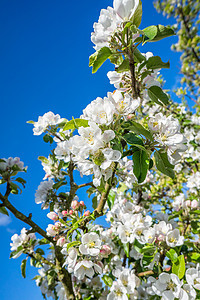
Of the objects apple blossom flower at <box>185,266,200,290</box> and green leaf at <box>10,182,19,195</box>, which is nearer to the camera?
apple blossom flower at <box>185,266,200,290</box>

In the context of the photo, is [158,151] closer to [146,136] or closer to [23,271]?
[146,136]

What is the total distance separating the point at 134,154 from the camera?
1166 mm

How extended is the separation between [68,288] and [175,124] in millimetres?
1570

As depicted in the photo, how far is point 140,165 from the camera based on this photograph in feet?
3.79

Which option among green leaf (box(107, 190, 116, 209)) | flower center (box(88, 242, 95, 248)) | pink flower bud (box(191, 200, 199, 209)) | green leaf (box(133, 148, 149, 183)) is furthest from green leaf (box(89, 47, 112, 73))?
pink flower bud (box(191, 200, 199, 209))

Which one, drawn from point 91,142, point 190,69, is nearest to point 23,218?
point 91,142

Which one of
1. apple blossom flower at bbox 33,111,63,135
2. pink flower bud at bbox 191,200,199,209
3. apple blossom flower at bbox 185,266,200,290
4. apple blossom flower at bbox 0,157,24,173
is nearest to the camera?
apple blossom flower at bbox 185,266,200,290

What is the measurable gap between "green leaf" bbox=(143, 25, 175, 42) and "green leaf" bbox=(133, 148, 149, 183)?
0.57m

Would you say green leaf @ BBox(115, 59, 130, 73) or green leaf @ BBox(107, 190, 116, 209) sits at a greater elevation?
green leaf @ BBox(115, 59, 130, 73)

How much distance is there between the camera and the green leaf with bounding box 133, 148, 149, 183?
114 centimetres

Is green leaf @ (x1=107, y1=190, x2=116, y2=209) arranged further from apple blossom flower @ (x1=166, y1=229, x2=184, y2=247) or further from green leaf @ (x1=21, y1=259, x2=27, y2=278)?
green leaf @ (x1=21, y1=259, x2=27, y2=278)

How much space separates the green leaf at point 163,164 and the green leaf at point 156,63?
0.45m

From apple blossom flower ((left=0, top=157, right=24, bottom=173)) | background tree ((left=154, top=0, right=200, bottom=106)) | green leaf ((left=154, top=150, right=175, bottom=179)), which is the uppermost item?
background tree ((left=154, top=0, right=200, bottom=106))

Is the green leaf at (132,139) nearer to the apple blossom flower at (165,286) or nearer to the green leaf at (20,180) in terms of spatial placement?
the apple blossom flower at (165,286)
